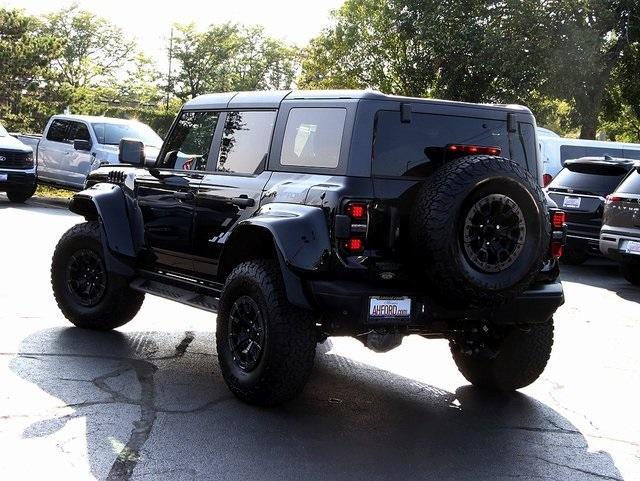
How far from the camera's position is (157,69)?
59188 mm

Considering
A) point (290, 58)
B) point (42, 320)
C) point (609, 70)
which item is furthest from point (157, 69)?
point (42, 320)

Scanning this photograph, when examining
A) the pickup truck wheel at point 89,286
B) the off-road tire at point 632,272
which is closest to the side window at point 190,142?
the pickup truck wheel at point 89,286

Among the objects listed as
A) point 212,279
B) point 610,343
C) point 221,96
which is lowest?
point 610,343

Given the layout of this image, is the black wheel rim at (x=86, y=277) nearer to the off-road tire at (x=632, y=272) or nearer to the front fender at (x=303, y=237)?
the front fender at (x=303, y=237)

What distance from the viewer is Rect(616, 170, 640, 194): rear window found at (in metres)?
11.9

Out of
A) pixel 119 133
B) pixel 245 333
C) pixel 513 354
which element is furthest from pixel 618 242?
pixel 119 133

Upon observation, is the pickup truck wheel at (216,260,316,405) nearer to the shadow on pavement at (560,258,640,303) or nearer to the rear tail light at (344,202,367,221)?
the rear tail light at (344,202,367,221)

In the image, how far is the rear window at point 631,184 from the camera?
11930mm

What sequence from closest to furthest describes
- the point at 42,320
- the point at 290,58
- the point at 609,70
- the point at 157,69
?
the point at 42,320, the point at 609,70, the point at 157,69, the point at 290,58

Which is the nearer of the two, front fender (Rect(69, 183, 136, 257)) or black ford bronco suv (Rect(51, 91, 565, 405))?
black ford bronco suv (Rect(51, 91, 565, 405))

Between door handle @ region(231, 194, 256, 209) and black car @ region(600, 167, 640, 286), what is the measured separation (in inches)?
277

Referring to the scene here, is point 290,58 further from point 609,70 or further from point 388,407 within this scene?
point 388,407

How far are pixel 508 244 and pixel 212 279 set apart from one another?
7.12 ft

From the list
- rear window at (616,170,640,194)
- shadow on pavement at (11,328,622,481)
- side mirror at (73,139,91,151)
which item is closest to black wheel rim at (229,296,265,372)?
shadow on pavement at (11,328,622,481)
